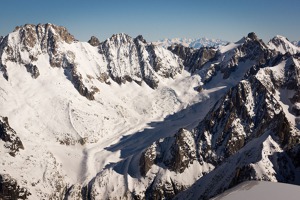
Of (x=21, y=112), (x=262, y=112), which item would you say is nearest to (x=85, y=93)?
(x=21, y=112)

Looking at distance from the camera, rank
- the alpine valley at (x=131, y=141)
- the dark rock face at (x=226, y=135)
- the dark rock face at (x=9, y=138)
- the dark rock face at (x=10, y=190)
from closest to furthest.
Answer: the alpine valley at (x=131, y=141), the dark rock face at (x=10, y=190), the dark rock face at (x=226, y=135), the dark rock face at (x=9, y=138)

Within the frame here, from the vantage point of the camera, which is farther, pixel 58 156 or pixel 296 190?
pixel 58 156

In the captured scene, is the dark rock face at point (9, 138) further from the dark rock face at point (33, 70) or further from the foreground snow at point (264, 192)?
the foreground snow at point (264, 192)

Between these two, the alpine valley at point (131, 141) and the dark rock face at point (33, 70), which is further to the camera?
the dark rock face at point (33, 70)

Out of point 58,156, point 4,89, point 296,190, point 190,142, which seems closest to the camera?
point 296,190

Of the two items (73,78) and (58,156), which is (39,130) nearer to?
(58,156)

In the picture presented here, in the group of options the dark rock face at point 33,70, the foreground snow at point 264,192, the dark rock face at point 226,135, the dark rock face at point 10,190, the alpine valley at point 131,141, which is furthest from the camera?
the dark rock face at point 33,70

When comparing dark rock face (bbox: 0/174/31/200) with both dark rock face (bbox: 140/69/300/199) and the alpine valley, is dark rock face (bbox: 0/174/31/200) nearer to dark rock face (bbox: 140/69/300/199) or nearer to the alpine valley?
the alpine valley

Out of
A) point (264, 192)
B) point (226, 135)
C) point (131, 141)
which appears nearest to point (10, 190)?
point (131, 141)

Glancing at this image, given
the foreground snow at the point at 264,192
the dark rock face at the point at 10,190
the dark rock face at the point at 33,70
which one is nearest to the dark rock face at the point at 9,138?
the dark rock face at the point at 10,190
